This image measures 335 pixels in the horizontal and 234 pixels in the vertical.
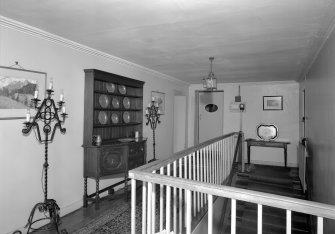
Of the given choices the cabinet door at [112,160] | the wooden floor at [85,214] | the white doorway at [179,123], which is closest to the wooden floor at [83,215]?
the wooden floor at [85,214]

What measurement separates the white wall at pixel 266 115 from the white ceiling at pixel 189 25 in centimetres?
283

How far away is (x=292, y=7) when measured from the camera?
2.08 m

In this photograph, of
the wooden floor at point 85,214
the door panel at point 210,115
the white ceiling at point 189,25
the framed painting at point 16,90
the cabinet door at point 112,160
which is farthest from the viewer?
the door panel at point 210,115

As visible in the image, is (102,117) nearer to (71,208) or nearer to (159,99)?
(71,208)

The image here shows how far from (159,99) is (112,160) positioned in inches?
99.9

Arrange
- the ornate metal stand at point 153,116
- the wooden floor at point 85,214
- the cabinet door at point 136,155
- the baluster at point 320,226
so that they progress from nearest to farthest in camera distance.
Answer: the baluster at point 320,226, the wooden floor at point 85,214, the cabinet door at point 136,155, the ornate metal stand at point 153,116

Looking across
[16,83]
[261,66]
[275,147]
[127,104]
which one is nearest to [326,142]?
[261,66]

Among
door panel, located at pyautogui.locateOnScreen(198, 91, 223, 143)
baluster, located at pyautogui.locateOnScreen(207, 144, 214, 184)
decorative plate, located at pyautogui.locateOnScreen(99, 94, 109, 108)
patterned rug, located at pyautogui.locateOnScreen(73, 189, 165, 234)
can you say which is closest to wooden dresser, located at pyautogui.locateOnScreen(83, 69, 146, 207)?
decorative plate, located at pyautogui.locateOnScreen(99, 94, 109, 108)

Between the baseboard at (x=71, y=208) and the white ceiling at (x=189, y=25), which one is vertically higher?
the white ceiling at (x=189, y=25)

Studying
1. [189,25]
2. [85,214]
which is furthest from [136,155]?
[189,25]

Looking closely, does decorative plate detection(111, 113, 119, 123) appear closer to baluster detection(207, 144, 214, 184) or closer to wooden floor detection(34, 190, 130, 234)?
wooden floor detection(34, 190, 130, 234)

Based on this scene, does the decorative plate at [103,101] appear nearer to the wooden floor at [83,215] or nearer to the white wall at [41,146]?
the white wall at [41,146]

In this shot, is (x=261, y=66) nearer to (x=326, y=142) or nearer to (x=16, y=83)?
(x=326, y=142)

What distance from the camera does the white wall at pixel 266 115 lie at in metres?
6.57
